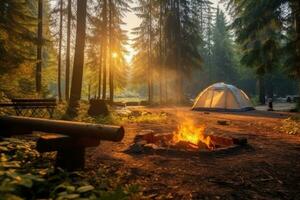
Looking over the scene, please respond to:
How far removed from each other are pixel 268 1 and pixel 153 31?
2528cm

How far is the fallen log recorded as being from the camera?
4.79 m

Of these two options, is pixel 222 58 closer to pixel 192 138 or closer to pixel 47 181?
pixel 192 138

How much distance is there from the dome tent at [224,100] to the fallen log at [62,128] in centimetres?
1949

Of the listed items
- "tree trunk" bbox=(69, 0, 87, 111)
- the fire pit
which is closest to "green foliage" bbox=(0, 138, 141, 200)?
the fire pit

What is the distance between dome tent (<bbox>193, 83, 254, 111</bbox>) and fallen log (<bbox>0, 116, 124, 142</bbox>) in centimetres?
1949

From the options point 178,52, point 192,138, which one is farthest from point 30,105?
point 178,52

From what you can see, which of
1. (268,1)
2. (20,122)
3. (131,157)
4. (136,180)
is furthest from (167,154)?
(268,1)

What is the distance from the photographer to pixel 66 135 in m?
5.16

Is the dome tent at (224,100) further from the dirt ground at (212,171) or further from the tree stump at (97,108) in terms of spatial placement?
the dirt ground at (212,171)

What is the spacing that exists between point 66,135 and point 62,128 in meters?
0.13

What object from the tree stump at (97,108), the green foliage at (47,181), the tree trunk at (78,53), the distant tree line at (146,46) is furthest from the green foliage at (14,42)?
the green foliage at (47,181)

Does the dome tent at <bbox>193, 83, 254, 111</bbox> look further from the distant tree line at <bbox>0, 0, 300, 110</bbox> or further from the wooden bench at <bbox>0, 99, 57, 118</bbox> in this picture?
the wooden bench at <bbox>0, 99, 57, 118</bbox>

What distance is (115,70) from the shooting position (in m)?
40.6

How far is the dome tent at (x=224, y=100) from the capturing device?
2377cm
